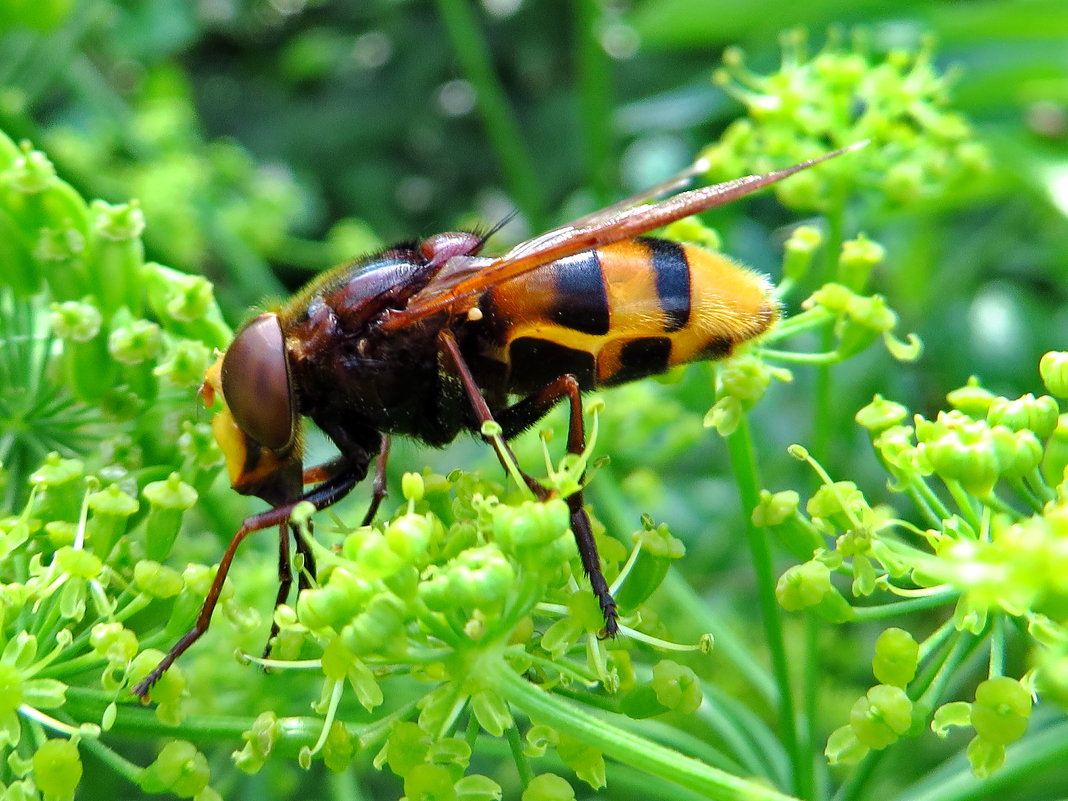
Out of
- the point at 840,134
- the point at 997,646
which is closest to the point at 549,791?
the point at 997,646

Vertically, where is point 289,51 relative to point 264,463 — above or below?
below

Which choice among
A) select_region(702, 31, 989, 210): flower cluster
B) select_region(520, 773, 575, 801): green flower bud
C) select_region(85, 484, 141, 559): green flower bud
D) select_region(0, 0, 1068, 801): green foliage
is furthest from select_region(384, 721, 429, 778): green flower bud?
select_region(702, 31, 989, 210): flower cluster

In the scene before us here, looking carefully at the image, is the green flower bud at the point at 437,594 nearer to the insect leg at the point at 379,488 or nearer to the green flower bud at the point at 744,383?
the insect leg at the point at 379,488

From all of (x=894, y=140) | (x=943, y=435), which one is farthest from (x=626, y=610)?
(x=894, y=140)

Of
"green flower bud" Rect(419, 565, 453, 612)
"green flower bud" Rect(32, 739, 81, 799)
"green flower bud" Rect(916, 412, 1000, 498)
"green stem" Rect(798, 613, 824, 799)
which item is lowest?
"green stem" Rect(798, 613, 824, 799)

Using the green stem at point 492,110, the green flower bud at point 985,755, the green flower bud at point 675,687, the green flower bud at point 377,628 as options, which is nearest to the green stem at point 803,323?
the green flower bud at point 675,687

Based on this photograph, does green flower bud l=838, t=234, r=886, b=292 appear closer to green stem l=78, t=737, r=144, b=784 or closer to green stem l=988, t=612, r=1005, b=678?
green stem l=988, t=612, r=1005, b=678

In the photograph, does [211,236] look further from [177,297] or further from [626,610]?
[626,610]

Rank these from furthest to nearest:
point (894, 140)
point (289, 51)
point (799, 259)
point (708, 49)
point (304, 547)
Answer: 1. point (289, 51)
2. point (708, 49)
3. point (894, 140)
4. point (799, 259)
5. point (304, 547)
